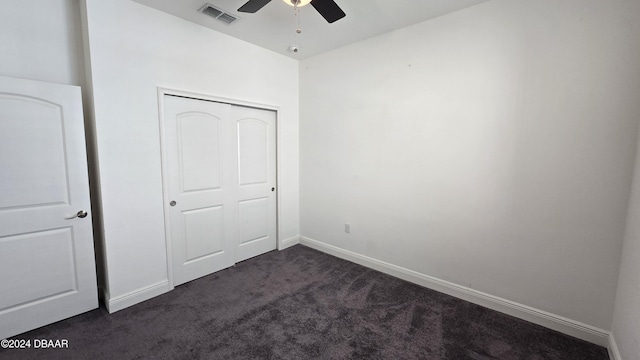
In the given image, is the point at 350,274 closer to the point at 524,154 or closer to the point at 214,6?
the point at 524,154

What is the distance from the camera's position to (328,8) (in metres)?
1.96

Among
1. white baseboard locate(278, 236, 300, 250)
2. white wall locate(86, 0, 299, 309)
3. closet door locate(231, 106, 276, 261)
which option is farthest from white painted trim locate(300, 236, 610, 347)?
white wall locate(86, 0, 299, 309)

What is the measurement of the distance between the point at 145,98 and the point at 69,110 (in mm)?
557

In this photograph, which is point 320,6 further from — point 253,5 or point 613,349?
point 613,349

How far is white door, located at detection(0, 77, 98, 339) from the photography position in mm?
1946

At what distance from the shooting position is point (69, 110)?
214cm

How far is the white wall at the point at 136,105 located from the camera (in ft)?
7.30

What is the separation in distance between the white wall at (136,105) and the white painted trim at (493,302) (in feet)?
7.52

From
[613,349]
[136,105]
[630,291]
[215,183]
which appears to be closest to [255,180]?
[215,183]

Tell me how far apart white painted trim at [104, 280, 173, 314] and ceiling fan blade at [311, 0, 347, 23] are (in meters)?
2.93

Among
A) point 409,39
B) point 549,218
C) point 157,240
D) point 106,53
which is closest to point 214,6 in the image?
point 106,53

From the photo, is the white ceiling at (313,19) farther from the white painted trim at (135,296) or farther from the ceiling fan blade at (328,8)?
the white painted trim at (135,296)

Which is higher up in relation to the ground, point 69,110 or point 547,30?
point 547,30

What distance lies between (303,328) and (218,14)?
9.88 feet
